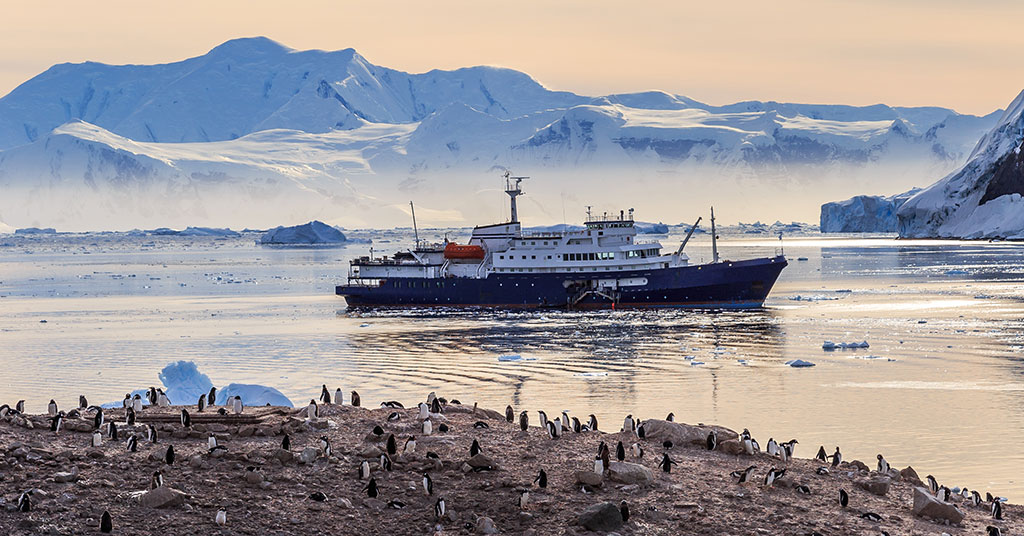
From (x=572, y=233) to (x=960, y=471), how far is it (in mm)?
47651

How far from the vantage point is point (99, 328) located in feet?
194

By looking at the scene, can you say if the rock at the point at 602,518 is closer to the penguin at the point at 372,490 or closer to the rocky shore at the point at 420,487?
the rocky shore at the point at 420,487

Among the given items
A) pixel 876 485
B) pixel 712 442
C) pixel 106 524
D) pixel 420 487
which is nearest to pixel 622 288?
pixel 712 442

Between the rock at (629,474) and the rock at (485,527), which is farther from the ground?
the rock at (629,474)

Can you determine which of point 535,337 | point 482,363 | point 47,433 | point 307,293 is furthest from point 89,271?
point 47,433

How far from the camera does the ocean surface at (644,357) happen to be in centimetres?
2814

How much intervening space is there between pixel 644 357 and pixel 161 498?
1139 inches

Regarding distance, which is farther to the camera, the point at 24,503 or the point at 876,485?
the point at 876,485

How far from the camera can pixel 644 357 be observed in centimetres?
4316

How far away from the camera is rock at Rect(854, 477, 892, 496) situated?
1786 cm

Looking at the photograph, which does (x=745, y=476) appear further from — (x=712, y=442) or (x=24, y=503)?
(x=24, y=503)

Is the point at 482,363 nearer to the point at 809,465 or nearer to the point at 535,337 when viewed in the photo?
the point at 535,337

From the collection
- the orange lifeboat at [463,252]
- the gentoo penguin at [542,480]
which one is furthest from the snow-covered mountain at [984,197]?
the gentoo penguin at [542,480]

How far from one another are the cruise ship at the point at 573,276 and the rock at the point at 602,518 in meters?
51.0
